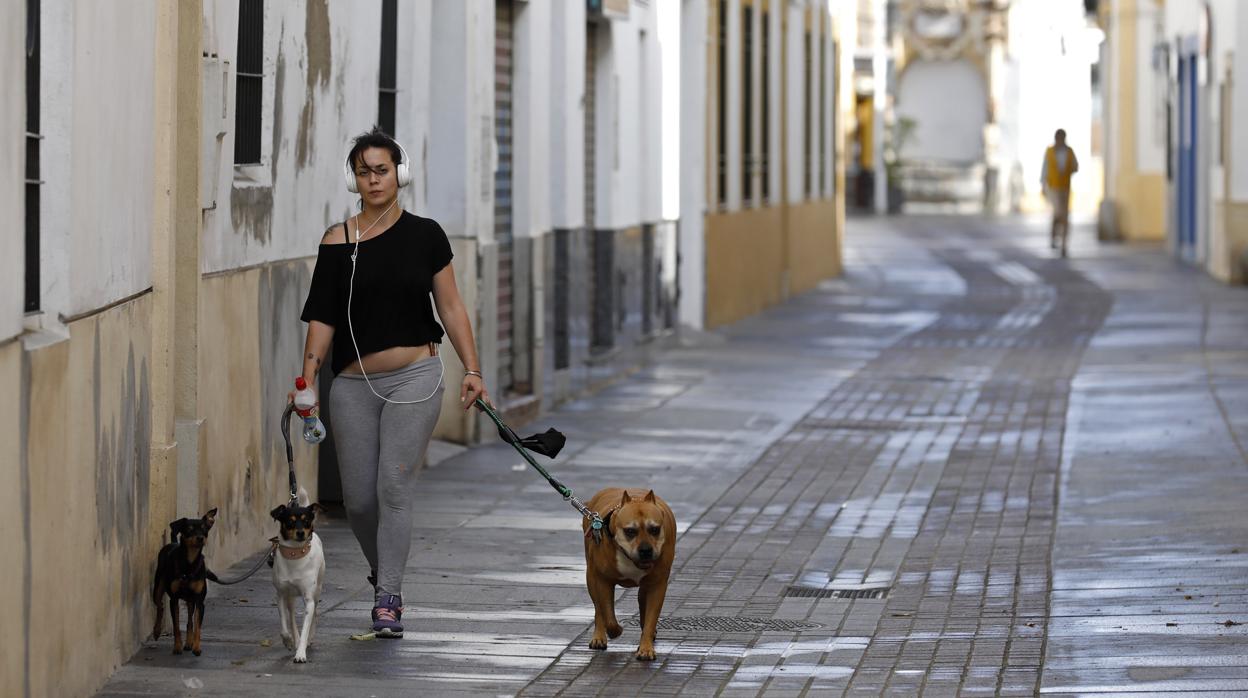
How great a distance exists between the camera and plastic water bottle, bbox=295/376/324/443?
7.92 m

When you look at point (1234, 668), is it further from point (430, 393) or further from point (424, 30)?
point (424, 30)

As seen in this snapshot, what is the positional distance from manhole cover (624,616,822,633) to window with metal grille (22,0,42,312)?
115 inches

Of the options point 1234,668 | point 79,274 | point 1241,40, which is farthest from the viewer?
point 1241,40

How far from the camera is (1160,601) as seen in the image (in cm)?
921

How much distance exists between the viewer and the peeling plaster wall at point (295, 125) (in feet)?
→ 32.0

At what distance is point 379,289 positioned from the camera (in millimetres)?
8266

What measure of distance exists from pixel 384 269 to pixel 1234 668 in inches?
128

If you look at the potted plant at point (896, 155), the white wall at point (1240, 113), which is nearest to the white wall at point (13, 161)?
the white wall at point (1240, 113)

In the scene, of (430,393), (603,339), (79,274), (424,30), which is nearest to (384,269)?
(430,393)

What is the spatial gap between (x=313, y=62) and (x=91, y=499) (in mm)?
4521

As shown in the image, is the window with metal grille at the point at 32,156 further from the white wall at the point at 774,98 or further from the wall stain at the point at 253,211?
the white wall at the point at 774,98

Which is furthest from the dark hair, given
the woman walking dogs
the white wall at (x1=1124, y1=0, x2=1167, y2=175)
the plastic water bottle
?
the white wall at (x1=1124, y1=0, x2=1167, y2=175)

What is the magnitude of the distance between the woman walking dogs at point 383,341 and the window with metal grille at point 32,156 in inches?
62.4

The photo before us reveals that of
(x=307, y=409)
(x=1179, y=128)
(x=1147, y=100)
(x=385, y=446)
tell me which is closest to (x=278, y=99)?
(x=385, y=446)
